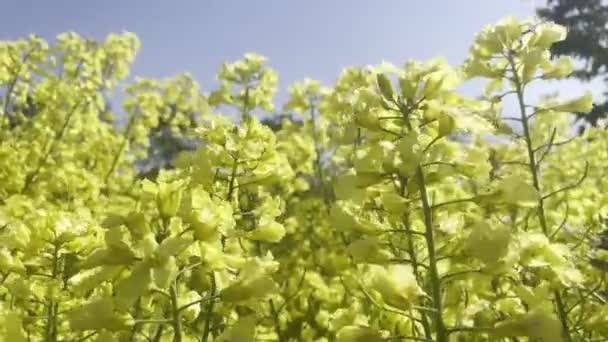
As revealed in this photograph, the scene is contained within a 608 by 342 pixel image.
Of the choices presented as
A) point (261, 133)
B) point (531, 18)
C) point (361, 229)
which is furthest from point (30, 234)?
point (531, 18)

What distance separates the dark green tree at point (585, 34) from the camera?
1684cm

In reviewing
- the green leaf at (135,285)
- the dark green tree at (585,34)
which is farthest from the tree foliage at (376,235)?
the dark green tree at (585,34)

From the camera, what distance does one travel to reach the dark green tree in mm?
16844

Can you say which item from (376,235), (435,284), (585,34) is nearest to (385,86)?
(376,235)

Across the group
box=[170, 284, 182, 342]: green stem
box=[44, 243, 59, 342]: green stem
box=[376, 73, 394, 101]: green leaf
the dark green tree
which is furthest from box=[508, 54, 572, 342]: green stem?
the dark green tree

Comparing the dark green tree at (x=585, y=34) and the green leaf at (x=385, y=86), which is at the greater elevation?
the dark green tree at (x=585, y=34)

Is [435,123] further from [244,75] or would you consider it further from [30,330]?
[244,75]

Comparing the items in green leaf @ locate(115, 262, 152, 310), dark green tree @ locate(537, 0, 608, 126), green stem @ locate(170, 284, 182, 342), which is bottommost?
green stem @ locate(170, 284, 182, 342)

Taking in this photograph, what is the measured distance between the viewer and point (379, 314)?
2943 mm

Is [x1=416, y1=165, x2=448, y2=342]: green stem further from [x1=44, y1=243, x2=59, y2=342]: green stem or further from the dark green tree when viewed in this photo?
the dark green tree

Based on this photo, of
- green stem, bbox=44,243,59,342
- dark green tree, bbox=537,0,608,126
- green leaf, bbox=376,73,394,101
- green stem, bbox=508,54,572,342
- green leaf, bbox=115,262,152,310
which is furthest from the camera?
dark green tree, bbox=537,0,608,126

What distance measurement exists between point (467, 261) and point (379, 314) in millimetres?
880

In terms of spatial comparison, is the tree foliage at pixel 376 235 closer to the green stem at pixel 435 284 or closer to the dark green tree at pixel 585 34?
the green stem at pixel 435 284

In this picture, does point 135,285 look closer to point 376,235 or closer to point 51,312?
point 376,235
